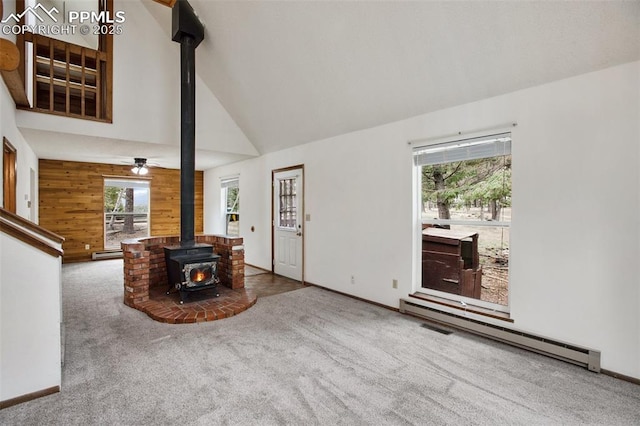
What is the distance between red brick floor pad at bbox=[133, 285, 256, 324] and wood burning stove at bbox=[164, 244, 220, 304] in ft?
0.55

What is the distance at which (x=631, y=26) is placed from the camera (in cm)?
210

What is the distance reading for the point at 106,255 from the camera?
23.7ft

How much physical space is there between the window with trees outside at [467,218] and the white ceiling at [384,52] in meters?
0.54

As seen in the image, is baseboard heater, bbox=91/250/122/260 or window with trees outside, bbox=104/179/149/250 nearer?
baseboard heater, bbox=91/250/122/260

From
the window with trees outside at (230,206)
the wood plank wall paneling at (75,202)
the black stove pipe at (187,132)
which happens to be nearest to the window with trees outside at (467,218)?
the black stove pipe at (187,132)

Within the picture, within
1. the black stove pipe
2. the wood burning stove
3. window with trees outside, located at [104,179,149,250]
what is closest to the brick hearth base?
the wood burning stove

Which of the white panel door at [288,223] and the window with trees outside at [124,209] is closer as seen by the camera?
the white panel door at [288,223]

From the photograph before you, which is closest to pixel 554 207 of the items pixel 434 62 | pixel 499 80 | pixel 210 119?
pixel 499 80

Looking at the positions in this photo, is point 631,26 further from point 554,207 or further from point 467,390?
point 467,390

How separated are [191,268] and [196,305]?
455mm

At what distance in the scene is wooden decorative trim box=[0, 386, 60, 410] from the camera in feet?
6.41

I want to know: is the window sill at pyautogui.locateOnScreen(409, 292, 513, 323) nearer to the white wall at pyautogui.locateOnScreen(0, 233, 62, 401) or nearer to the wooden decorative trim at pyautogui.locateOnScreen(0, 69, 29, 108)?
the white wall at pyautogui.locateOnScreen(0, 233, 62, 401)

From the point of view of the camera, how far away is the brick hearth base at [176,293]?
11.6 feet

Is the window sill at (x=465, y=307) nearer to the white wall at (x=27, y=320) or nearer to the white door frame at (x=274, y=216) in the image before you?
the white door frame at (x=274, y=216)
